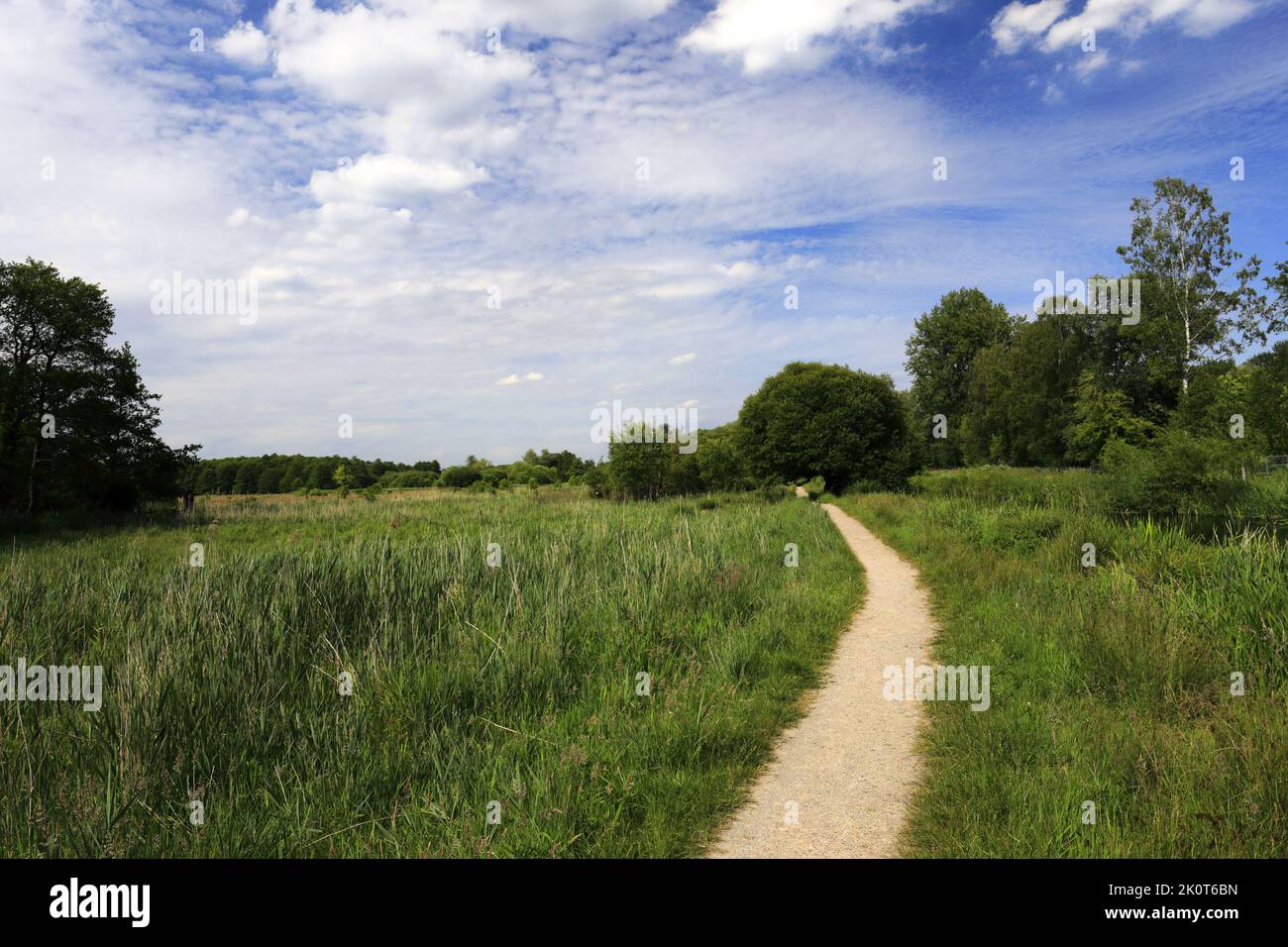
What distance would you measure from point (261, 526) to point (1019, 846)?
104ft

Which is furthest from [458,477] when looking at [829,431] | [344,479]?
[829,431]

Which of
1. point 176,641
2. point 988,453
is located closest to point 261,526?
point 176,641

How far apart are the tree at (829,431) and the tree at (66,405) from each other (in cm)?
3229

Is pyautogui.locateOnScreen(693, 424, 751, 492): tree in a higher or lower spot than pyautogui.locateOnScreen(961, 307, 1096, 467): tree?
lower

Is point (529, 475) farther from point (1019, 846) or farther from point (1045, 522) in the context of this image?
point (1019, 846)

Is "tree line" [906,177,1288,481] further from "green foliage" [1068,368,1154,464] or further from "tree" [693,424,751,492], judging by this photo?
"tree" [693,424,751,492]

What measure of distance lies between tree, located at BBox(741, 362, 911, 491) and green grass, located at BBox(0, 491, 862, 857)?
26.2m

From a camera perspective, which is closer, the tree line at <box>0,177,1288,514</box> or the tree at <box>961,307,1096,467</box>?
the tree line at <box>0,177,1288,514</box>

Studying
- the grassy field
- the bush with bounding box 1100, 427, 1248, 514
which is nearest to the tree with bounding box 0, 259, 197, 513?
the grassy field

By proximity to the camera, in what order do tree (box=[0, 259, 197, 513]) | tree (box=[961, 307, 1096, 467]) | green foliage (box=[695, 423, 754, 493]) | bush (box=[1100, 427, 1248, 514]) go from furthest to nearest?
tree (box=[961, 307, 1096, 467]) → green foliage (box=[695, 423, 754, 493]) → tree (box=[0, 259, 197, 513]) → bush (box=[1100, 427, 1248, 514])

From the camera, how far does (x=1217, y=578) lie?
7605mm

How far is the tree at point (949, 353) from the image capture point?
→ 67375 millimetres

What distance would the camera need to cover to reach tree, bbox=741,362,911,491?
3575cm

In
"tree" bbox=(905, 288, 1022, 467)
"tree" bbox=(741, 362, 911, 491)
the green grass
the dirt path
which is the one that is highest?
"tree" bbox=(905, 288, 1022, 467)
